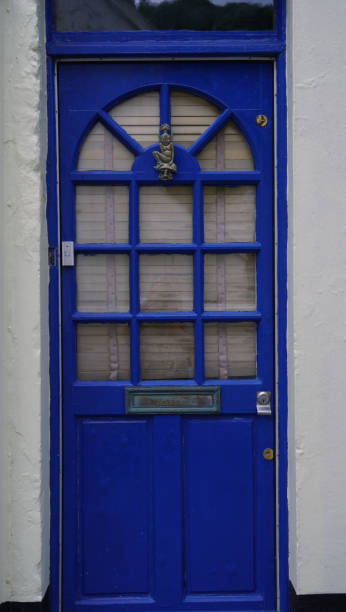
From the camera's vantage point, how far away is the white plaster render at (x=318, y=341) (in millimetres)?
2250

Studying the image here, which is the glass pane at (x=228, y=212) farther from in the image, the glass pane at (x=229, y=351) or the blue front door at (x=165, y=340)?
the glass pane at (x=229, y=351)

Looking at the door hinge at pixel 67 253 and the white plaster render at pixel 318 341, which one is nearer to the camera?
the white plaster render at pixel 318 341

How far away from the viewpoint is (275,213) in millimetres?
2424

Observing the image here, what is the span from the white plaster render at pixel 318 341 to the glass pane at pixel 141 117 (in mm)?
677

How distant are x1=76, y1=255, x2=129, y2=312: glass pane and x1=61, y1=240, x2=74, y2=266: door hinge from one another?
46mm

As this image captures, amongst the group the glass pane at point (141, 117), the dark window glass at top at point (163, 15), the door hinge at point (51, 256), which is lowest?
the door hinge at point (51, 256)

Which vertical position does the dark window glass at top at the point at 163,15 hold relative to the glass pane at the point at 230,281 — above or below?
above

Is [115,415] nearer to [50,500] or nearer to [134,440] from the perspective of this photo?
[134,440]

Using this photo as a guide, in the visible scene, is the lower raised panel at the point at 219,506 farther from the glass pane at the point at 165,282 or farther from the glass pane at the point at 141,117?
the glass pane at the point at 141,117

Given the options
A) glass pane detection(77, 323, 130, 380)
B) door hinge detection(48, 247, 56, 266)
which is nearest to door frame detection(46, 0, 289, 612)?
door hinge detection(48, 247, 56, 266)

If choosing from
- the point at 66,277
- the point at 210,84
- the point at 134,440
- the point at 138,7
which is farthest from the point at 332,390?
the point at 138,7

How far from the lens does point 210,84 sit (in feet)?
7.97

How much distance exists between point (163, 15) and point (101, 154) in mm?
758

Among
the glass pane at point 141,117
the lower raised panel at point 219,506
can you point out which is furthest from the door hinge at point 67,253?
the lower raised panel at point 219,506
